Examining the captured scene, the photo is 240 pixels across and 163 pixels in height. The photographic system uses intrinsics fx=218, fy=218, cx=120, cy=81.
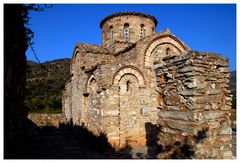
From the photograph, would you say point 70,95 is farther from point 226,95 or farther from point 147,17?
point 226,95

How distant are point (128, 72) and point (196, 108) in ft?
21.4

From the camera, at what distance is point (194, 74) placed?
12.8 feet

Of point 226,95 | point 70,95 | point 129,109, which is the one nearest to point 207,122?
point 226,95

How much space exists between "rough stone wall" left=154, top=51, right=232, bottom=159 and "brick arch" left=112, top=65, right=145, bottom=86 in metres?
5.27

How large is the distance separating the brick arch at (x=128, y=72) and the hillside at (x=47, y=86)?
15460 mm

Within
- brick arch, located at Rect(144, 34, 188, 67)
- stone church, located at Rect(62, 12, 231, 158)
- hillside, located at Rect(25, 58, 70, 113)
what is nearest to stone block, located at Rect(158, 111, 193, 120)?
stone church, located at Rect(62, 12, 231, 158)

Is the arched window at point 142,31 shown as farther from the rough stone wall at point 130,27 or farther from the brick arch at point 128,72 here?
the brick arch at point 128,72

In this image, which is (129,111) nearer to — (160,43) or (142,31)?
(160,43)

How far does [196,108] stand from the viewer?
391 cm

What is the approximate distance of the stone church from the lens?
4.00m

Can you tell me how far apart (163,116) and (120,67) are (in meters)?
5.61

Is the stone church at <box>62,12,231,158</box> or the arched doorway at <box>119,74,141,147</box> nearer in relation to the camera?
the stone church at <box>62,12,231,158</box>

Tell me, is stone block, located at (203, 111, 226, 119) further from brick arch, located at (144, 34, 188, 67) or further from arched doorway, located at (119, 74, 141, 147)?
brick arch, located at (144, 34, 188, 67)

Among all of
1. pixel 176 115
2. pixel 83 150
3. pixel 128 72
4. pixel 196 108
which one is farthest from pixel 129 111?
pixel 196 108
